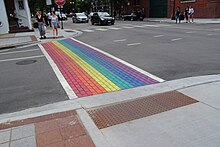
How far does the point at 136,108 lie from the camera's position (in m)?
4.43

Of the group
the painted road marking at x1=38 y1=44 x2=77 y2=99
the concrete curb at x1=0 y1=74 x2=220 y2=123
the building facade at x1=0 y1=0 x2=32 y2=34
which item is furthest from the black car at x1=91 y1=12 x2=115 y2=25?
the concrete curb at x1=0 y1=74 x2=220 y2=123

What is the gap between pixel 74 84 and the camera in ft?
19.8

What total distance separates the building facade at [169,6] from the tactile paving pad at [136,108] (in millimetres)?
28274

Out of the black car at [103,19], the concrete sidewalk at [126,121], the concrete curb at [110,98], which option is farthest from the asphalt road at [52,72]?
the black car at [103,19]

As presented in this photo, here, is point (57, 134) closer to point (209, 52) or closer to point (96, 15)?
point (209, 52)

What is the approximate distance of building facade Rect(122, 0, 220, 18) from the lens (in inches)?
1159

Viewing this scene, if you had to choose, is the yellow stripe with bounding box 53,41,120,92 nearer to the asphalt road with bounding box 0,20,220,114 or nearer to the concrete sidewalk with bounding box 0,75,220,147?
the concrete sidewalk with bounding box 0,75,220,147

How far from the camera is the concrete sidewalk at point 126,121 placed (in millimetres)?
3377

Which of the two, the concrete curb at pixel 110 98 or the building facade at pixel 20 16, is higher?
the building facade at pixel 20 16

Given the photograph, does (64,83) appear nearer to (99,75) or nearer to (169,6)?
(99,75)

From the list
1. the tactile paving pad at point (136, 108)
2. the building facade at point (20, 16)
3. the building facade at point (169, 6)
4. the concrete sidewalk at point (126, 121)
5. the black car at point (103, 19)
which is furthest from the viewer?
the building facade at point (169, 6)

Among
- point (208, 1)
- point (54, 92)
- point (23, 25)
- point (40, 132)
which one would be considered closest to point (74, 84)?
point (54, 92)

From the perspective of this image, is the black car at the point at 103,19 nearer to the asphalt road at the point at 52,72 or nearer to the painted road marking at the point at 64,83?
the asphalt road at the point at 52,72

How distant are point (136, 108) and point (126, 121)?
56 cm
